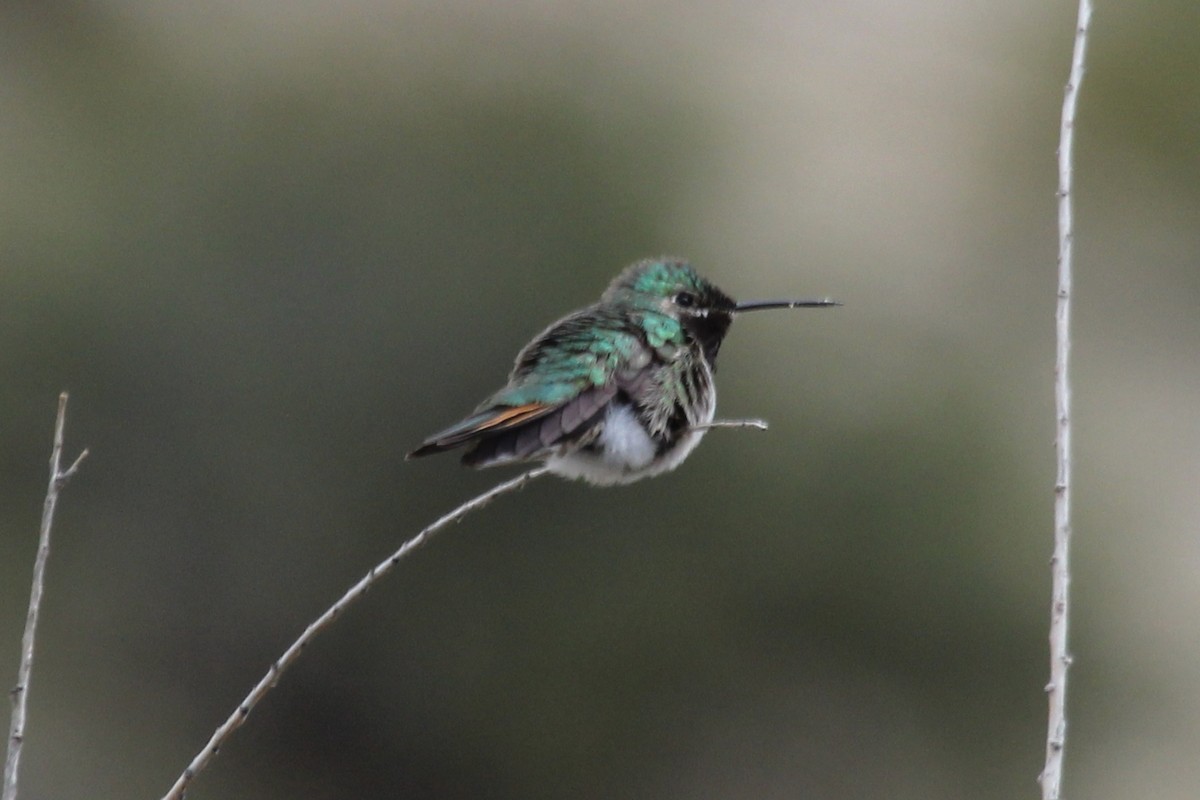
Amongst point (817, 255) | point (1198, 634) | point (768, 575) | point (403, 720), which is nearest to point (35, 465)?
point (403, 720)

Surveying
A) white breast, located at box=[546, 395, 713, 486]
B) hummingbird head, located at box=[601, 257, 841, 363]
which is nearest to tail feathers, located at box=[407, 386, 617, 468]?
white breast, located at box=[546, 395, 713, 486]

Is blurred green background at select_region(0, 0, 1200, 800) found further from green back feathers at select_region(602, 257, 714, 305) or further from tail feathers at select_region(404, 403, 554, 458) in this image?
tail feathers at select_region(404, 403, 554, 458)

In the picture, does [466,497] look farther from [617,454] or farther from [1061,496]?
[1061,496]

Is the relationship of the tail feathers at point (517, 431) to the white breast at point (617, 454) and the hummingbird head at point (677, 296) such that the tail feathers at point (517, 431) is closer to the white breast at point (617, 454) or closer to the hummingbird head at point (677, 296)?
the white breast at point (617, 454)

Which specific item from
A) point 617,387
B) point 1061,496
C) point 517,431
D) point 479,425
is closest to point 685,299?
point 617,387

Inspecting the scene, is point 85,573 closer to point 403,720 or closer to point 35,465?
point 35,465

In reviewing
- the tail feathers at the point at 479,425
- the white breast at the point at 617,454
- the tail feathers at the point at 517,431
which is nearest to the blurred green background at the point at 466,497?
the white breast at the point at 617,454
